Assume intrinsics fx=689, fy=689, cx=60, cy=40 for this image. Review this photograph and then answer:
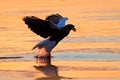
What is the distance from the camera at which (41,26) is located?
18172 mm

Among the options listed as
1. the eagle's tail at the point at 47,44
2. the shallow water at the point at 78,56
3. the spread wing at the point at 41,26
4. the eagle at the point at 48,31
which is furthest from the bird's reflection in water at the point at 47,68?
the shallow water at the point at 78,56

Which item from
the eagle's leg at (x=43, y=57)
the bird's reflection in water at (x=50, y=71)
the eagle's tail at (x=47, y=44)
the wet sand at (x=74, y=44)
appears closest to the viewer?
the bird's reflection in water at (x=50, y=71)

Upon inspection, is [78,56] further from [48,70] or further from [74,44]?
[74,44]

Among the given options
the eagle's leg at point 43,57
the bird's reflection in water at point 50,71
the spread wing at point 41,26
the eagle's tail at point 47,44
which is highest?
the spread wing at point 41,26

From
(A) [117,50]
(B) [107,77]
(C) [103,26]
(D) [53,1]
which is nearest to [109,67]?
(B) [107,77]

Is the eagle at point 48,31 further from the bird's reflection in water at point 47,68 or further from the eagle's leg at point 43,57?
the bird's reflection in water at point 47,68

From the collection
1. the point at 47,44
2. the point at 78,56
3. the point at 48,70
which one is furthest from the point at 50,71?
the point at 78,56

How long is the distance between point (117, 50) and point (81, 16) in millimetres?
13857

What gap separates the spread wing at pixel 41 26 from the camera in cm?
1804

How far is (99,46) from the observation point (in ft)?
69.6

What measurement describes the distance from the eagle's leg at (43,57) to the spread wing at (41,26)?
0.45 metres

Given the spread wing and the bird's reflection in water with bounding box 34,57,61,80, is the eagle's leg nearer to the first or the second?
the bird's reflection in water with bounding box 34,57,61,80

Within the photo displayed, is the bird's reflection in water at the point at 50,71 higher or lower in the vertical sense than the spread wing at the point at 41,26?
lower

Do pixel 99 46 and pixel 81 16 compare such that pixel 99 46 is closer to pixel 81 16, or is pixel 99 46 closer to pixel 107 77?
pixel 107 77
